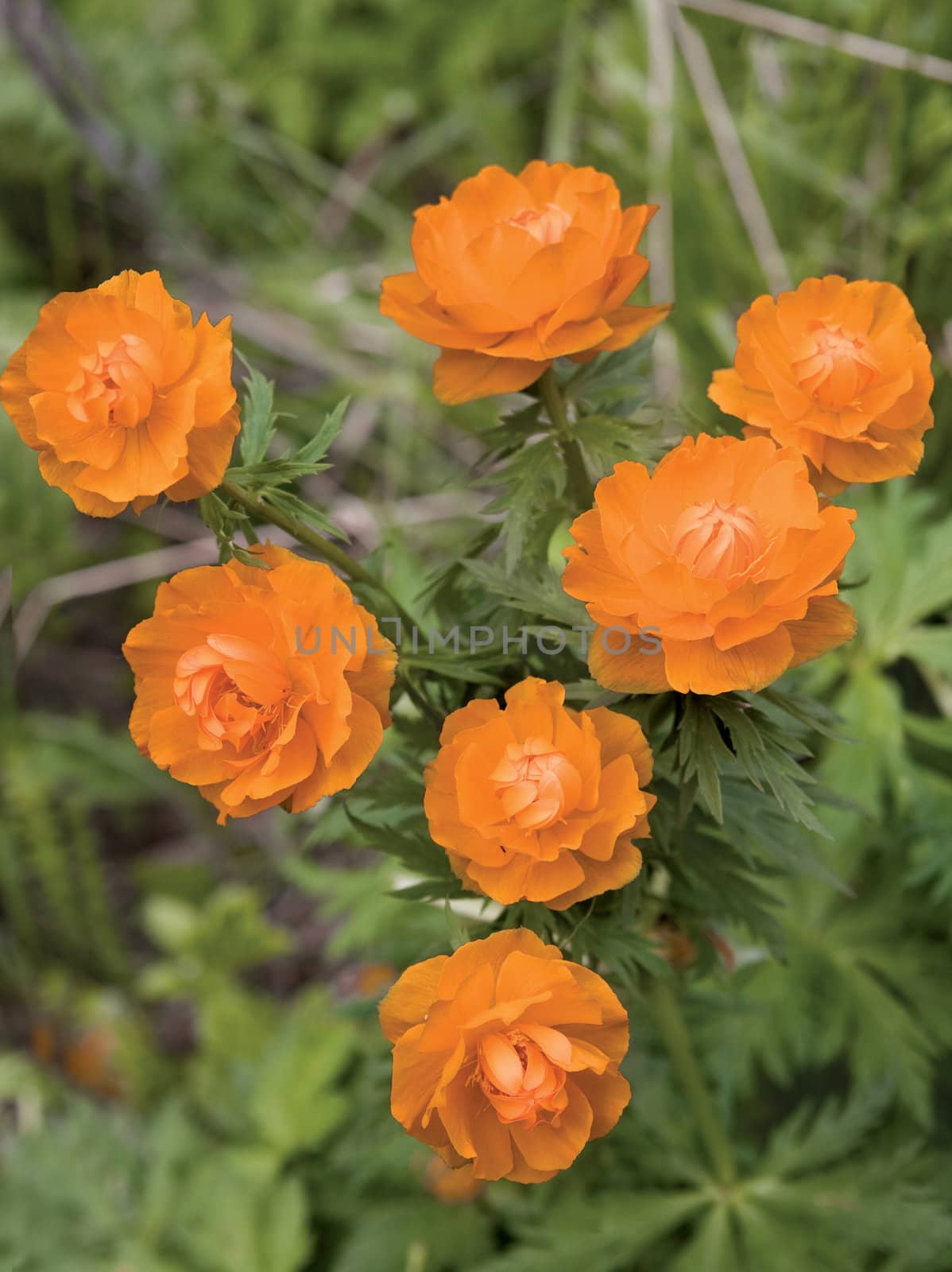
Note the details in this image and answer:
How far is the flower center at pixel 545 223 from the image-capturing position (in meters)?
0.75

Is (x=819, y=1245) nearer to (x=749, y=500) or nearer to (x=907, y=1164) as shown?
(x=907, y=1164)

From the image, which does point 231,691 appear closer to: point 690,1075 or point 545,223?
point 545,223

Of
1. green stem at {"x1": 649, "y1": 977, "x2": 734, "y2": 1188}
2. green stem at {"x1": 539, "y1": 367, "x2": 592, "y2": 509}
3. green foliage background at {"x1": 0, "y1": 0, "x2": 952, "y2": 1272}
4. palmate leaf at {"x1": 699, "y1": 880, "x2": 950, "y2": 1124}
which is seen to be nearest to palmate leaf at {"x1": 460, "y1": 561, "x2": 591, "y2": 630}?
green foliage background at {"x1": 0, "y1": 0, "x2": 952, "y2": 1272}

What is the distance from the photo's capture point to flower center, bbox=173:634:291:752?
0.65 meters

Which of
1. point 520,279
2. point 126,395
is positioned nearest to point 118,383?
point 126,395

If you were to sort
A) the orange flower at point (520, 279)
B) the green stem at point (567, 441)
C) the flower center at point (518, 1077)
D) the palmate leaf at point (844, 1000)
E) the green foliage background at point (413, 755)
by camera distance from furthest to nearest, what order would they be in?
1. the palmate leaf at point (844, 1000)
2. the green foliage background at point (413, 755)
3. the green stem at point (567, 441)
4. the orange flower at point (520, 279)
5. the flower center at point (518, 1077)

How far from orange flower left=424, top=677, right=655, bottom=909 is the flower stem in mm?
161

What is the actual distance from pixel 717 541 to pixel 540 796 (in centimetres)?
18

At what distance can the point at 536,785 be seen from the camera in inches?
25.8

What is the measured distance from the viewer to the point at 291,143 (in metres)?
2.72

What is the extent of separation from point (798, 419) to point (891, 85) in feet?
4.60

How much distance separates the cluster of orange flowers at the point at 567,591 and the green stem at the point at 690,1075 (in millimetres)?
350

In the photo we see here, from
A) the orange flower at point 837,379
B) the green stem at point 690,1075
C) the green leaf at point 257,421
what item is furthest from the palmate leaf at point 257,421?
the green stem at point 690,1075

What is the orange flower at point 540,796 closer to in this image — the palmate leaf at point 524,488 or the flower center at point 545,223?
the palmate leaf at point 524,488
